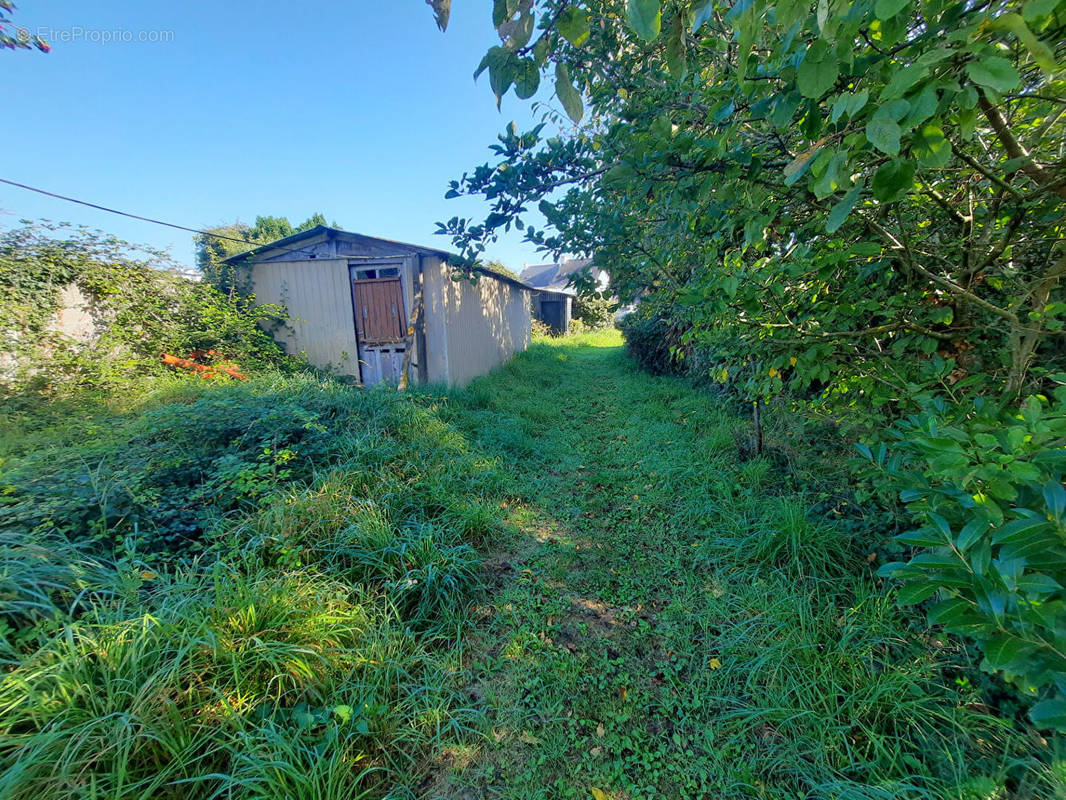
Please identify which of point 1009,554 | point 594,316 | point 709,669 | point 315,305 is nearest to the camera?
point 1009,554

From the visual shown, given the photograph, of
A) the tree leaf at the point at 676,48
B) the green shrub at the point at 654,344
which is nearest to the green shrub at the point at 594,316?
the green shrub at the point at 654,344

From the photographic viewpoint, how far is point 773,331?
2295 millimetres

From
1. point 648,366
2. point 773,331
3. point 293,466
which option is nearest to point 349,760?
point 293,466

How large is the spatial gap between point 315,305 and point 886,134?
8.29 metres

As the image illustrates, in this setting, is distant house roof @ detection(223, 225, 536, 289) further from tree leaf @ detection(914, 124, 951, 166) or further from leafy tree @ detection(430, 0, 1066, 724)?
tree leaf @ detection(914, 124, 951, 166)

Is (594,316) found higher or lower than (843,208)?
higher

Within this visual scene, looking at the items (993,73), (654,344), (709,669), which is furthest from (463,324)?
(993,73)

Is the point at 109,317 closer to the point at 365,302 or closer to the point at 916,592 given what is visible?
the point at 365,302

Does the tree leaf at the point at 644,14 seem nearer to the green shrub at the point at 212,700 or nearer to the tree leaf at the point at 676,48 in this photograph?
the tree leaf at the point at 676,48

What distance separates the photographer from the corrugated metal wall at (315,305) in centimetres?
698

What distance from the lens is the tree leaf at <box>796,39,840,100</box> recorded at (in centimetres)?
92

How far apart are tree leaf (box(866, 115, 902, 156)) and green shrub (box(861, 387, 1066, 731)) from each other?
80cm

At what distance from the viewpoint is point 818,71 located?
0.93 m

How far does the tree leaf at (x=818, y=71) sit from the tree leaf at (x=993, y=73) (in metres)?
0.26
